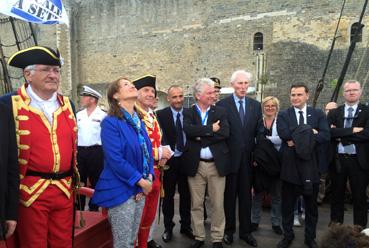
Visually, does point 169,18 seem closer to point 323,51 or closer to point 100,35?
point 100,35

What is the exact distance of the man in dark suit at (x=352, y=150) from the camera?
166 inches

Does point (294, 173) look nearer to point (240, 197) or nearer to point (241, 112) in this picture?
point (240, 197)

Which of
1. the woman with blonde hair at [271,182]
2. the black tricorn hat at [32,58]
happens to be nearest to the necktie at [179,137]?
the woman with blonde hair at [271,182]

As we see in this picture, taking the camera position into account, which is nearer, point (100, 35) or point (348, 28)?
point (348, 28)

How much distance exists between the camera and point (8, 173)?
2150 mm

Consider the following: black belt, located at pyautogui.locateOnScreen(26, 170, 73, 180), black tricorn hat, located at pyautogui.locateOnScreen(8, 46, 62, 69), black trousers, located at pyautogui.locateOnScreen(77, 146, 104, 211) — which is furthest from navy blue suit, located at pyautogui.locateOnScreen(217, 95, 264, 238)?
black tricorn hat, located at pyautogui.locateOnScreen(8, 46, 62, 69)

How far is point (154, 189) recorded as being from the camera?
3.35m

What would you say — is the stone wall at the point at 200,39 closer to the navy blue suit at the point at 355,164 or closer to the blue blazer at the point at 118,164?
the navy blue suit at the point at 355,164

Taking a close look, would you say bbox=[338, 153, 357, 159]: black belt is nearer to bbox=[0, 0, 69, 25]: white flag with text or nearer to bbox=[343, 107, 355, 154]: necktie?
bbox=[343, 107, 355, 154]: necktie

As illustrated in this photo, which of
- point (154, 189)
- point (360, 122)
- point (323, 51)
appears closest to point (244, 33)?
point (323, 51)

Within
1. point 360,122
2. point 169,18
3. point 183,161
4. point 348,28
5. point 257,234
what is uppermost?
point 169,18

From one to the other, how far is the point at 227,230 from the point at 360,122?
2011 millimetres

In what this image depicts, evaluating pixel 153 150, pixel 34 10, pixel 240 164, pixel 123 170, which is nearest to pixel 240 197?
pixel 240 164

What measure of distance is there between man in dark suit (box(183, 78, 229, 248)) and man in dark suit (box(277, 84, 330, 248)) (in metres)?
0.68
